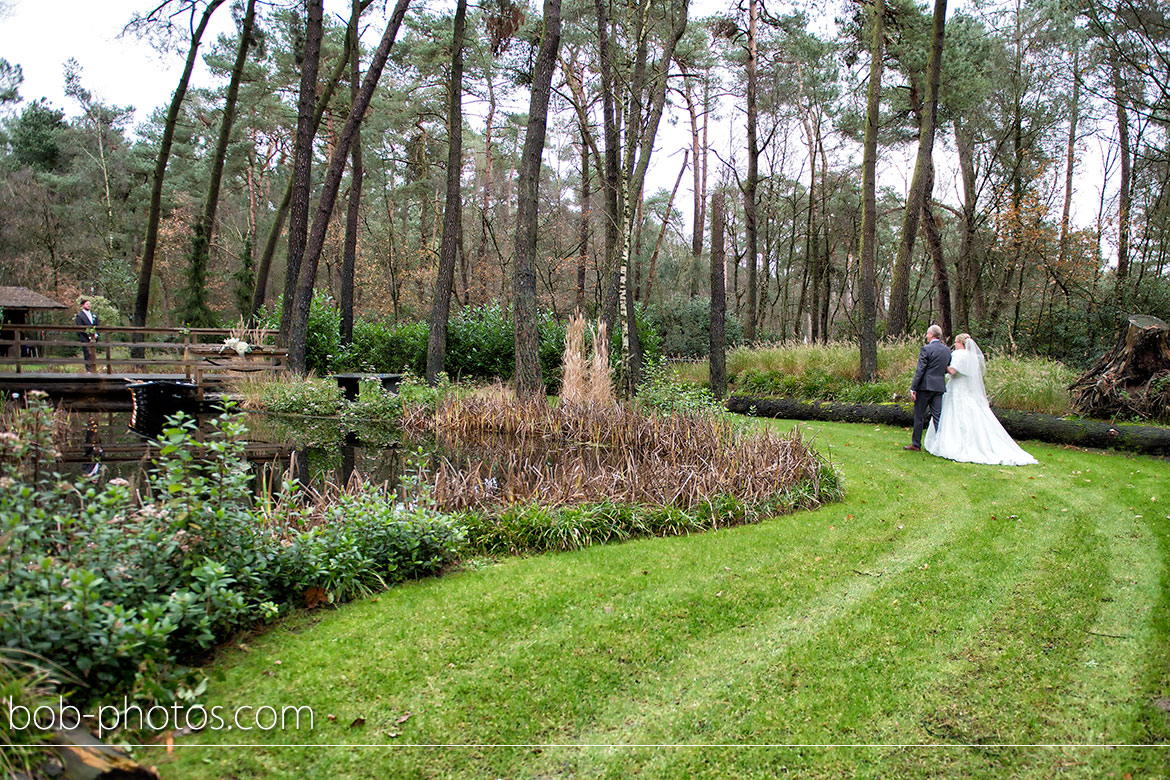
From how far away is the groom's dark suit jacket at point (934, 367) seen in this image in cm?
795

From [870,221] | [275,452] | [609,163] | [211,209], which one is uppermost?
[609,163]

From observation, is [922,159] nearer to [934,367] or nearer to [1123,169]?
[934,367]

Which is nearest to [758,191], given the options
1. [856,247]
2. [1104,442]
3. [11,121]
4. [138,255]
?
[856,247]

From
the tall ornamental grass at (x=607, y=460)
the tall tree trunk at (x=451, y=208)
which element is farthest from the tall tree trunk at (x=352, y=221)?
the tall ornamental grass at (x=607, y=460)

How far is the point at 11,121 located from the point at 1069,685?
3541 centimetres

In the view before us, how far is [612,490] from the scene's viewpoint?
5113 mm

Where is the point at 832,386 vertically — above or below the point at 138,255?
below

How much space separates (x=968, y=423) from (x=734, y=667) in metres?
6.27

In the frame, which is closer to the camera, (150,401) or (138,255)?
(150,401)

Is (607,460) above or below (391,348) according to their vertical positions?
below

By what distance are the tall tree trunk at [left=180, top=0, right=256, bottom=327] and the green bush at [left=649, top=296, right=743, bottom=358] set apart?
467 inches

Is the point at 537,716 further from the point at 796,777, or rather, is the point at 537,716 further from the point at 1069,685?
the point at 1069,685

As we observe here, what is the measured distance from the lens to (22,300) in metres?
18.9

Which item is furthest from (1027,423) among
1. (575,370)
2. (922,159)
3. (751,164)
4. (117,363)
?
(117,363)
